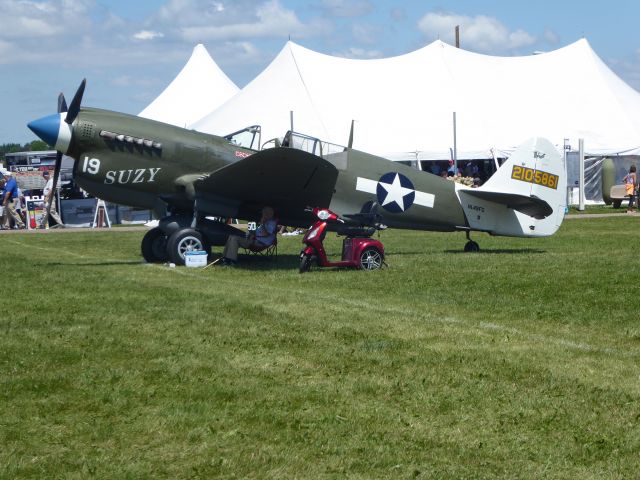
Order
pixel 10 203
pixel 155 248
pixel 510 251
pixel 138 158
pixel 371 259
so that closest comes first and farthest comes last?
pixel 371 259 < pixel 138 158 < pixel 155 248 < pixel 510 251 < pixel 10 203

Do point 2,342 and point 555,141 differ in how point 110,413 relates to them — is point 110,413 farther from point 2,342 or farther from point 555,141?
point 555,141

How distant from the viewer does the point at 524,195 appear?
51.4 feet

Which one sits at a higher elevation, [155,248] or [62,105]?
[62,105]

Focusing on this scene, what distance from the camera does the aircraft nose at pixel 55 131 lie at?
13938mm

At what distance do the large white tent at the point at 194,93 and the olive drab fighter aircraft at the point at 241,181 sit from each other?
2803 centimetres

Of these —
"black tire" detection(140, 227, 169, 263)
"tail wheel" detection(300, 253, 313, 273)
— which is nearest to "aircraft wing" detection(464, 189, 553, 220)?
"tail wheel" detection(300, 253, 313, 273)

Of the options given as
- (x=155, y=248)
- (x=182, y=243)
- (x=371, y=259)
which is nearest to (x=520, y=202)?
(x=371, y=259)

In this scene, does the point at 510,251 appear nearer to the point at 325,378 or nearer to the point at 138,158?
the point at 138,158

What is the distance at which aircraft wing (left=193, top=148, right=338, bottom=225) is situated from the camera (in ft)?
44.3

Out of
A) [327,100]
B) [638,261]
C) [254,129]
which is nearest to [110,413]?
[638,261]

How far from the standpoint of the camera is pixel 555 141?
31.8 metres

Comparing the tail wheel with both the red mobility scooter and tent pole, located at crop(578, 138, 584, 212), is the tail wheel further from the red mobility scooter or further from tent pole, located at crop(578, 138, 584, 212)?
tent pole, located at crop(578, 138, 584, 212)

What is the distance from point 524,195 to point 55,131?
7.42 metres

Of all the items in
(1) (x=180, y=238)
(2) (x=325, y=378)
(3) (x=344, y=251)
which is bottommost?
(2) (x=325, y=378)
